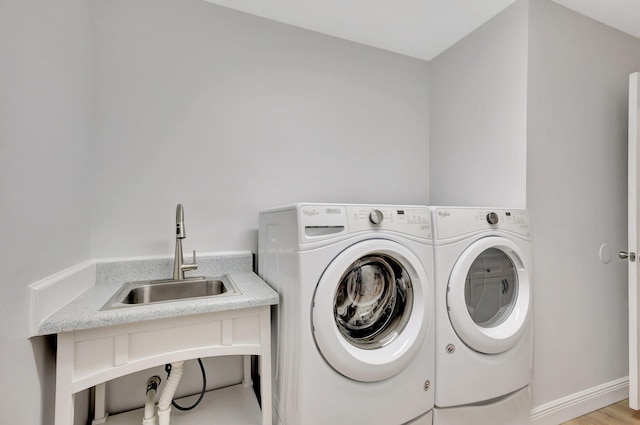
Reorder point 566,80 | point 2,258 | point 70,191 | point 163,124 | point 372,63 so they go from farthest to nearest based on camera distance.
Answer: point 372,63 < point 566,80 < point 163,124 < point 70,191 < point 2,258

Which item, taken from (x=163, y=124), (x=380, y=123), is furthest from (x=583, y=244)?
(x=163, y=124)

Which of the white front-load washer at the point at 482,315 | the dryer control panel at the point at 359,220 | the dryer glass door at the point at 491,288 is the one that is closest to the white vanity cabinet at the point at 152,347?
the dryer control panel at the point at 359,220

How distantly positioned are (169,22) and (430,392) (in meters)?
2.28

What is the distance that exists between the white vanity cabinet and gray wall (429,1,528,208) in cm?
152

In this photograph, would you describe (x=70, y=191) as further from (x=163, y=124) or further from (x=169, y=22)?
(x=169, y=22)

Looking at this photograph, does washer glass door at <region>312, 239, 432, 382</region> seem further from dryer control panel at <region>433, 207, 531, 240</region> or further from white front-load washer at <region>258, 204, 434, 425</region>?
dryer control panel at <region>433, 207, 531, 240</region>

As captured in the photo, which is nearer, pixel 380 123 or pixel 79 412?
pixel 79 412

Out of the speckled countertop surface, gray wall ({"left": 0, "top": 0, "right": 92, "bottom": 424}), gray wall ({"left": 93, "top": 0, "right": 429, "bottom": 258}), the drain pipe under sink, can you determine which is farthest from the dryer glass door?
gray wall ({"left": 0, "top": 0, "right": 92, "bottom": 424})

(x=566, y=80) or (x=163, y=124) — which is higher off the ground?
(x=566, y=80)

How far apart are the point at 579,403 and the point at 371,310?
1548mm

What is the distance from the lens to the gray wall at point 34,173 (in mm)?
821

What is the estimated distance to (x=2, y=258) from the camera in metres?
0.80

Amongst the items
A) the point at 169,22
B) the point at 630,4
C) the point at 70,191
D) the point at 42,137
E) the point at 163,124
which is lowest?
the point at 70,191

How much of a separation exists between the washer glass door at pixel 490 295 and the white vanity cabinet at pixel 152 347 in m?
0.87
